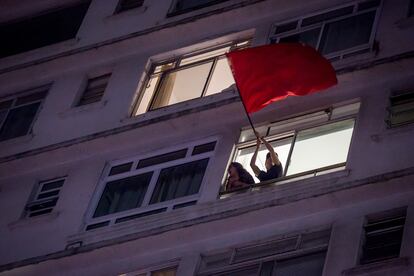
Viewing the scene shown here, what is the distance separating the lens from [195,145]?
1995 centimetres

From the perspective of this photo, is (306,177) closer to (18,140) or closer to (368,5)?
(368,5)

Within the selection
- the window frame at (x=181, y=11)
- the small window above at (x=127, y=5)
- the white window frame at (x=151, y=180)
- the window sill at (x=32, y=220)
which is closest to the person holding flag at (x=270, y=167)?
the white window frame at (x=151, y=180)

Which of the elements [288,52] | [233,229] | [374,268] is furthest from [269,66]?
[374,268]

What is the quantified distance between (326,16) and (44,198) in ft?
17.4

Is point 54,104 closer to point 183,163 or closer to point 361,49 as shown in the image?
point 183,163

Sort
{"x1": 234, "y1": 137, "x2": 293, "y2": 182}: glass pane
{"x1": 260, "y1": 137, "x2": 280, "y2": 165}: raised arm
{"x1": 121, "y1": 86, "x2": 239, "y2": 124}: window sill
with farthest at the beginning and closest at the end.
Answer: {"x1": 121, "y1": 86, "x2": 239, "y2": 124}: window sill
{"x1": 234, "y1": 137, "x2": 293, "y2": 182}: glass pane
{"x1": 260, "y1": 137, "x2": 280, "y2": 165}: raised arm

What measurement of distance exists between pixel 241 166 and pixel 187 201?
0.91 meters

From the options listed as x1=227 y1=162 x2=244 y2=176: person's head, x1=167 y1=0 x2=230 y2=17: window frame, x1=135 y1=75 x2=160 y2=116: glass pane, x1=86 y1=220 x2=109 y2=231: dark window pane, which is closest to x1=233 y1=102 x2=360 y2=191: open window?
x1=227 y1=162 x2=244 y2=176: person's head

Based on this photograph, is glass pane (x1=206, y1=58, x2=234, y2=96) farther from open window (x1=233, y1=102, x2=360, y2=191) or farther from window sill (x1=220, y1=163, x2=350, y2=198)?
window sill (x1=220, y1=163, x2=350, y2=198)

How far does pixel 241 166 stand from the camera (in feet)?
61.8

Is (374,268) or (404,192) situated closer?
(374,268)

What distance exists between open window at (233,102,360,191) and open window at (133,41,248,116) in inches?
68.7

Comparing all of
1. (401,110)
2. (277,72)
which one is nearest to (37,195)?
(277,72)

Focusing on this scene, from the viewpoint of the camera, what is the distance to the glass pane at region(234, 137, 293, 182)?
18.9 metres
